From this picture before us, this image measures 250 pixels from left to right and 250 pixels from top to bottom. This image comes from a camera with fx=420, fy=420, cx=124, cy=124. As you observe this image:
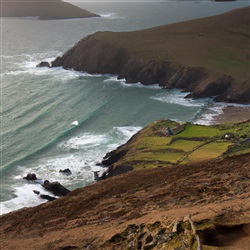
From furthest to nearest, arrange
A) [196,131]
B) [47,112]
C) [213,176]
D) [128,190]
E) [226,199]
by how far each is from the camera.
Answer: [47,112] → [196,131] → [128,190] → [213,176] → [226,199]

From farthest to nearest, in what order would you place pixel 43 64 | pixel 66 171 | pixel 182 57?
1. pixel 43 64
2. pixel 182 57
3. pixel 66 171

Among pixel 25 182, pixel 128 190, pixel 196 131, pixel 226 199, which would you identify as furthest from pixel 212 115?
pixel 226 199

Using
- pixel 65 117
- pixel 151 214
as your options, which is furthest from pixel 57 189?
pixel 65 117

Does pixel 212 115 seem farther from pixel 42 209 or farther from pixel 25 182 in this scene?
pixel 42 209

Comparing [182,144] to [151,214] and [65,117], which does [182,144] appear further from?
[65,117]

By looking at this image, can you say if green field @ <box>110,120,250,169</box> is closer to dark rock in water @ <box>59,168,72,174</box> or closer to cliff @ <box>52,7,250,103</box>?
dark rock in water @ <box>59,168,72,174</box>

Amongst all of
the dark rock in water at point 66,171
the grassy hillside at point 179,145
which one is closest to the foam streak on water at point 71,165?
the dark rock in water at point 66,171
